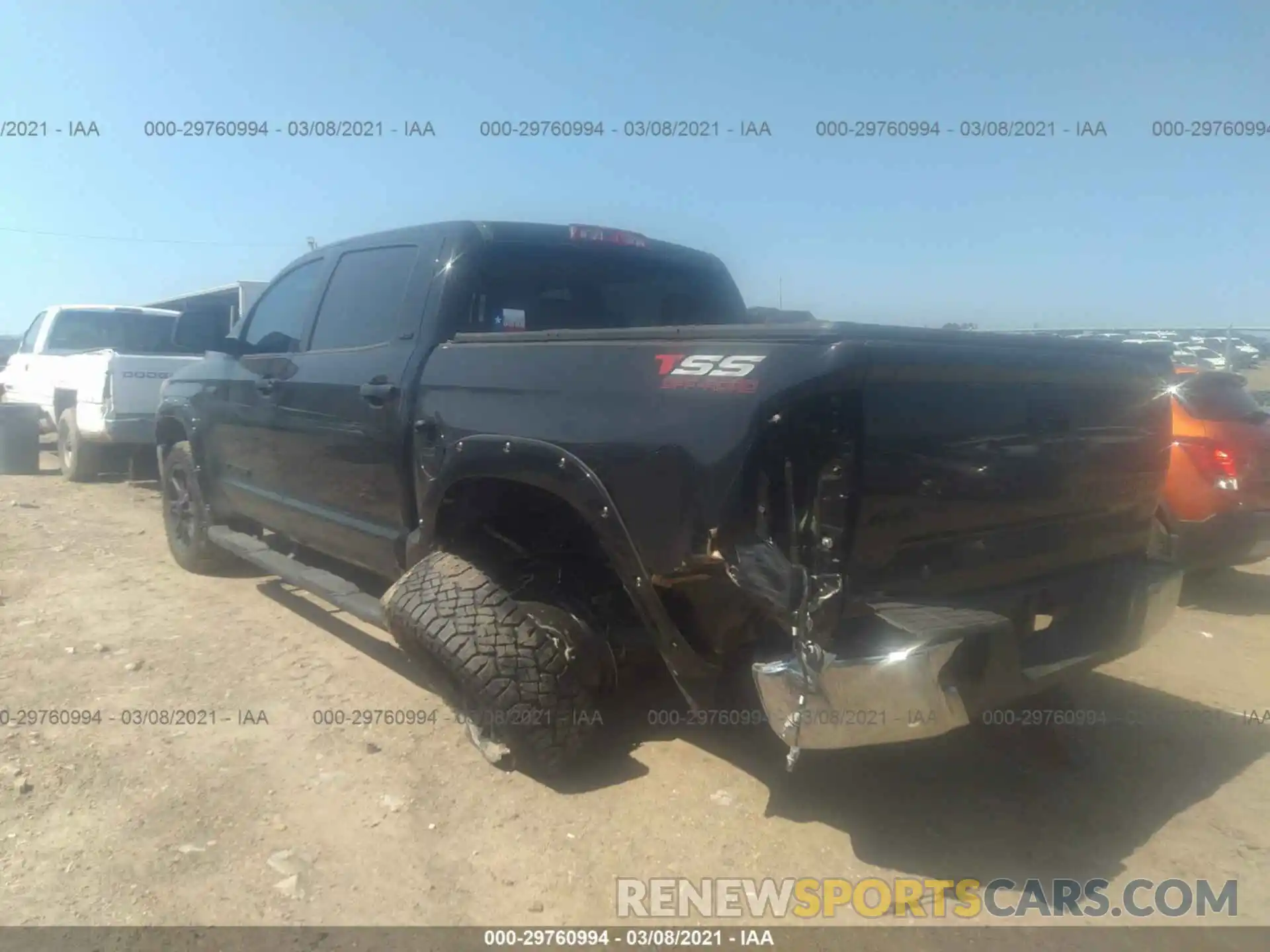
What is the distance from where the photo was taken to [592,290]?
4379mm

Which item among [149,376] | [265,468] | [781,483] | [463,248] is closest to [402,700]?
[265,468]

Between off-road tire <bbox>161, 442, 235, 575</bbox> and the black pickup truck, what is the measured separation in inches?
62.4

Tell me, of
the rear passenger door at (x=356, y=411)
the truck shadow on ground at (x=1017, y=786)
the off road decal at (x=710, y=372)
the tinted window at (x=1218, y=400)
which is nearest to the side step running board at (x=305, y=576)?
the rear passenger door at (x=356, y=411)

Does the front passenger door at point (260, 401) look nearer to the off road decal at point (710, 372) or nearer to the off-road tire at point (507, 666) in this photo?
the off-road tire at point (507, 666)

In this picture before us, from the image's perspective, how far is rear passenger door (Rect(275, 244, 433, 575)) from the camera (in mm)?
3959

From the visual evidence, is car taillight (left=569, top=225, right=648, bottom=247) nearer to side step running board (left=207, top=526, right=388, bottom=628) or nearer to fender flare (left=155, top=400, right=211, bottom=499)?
side step running board (left=207, top=526, right=388, bottom=628)

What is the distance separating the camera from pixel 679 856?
2.99 meters

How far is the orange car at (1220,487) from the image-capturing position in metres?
5.60

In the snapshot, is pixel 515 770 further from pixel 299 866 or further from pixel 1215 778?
pixel 1215 778

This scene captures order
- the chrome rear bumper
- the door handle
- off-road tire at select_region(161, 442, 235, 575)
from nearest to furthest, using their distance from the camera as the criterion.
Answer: the chrome rear bumper
the door handle
off-road tire at select_region(161, 442, 235, 575)

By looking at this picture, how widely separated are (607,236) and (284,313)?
75.7 inches

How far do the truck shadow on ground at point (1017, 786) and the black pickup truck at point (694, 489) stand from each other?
1.92 feet

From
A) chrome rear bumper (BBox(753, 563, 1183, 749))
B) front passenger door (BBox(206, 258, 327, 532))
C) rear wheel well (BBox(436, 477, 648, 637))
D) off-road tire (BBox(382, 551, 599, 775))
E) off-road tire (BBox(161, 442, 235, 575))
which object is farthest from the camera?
off-road tire (BBox(161, 442, 235, 575))
